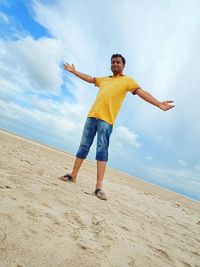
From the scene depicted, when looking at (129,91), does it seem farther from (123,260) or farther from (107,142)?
(123,260)

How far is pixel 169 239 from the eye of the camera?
2.93m

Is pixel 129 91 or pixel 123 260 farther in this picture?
pixel 129 91

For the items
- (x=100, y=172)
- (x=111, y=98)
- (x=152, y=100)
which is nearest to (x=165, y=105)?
(x=152, y=100)

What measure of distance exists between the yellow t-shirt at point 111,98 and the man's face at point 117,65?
0.19 meters

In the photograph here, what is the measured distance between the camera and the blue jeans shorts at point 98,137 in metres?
4.37

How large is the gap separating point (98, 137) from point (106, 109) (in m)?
0.50

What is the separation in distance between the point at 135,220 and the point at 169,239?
50 centimetres

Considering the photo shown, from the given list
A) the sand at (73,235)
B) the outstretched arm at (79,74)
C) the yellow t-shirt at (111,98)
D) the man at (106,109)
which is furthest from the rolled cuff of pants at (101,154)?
the outstretched arm at (79,74)

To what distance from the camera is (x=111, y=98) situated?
449cm

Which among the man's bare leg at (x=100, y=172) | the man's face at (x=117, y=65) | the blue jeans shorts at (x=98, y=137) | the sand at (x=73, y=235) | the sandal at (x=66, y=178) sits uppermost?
the man's face at (x=117, y=65)

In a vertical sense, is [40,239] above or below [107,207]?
below

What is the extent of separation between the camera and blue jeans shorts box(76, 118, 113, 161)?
4.37m

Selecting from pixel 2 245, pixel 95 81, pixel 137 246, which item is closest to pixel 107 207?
pixel 137 246

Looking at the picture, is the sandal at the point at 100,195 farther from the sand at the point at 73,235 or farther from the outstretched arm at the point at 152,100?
the outstretched arm at the point at 152,100
